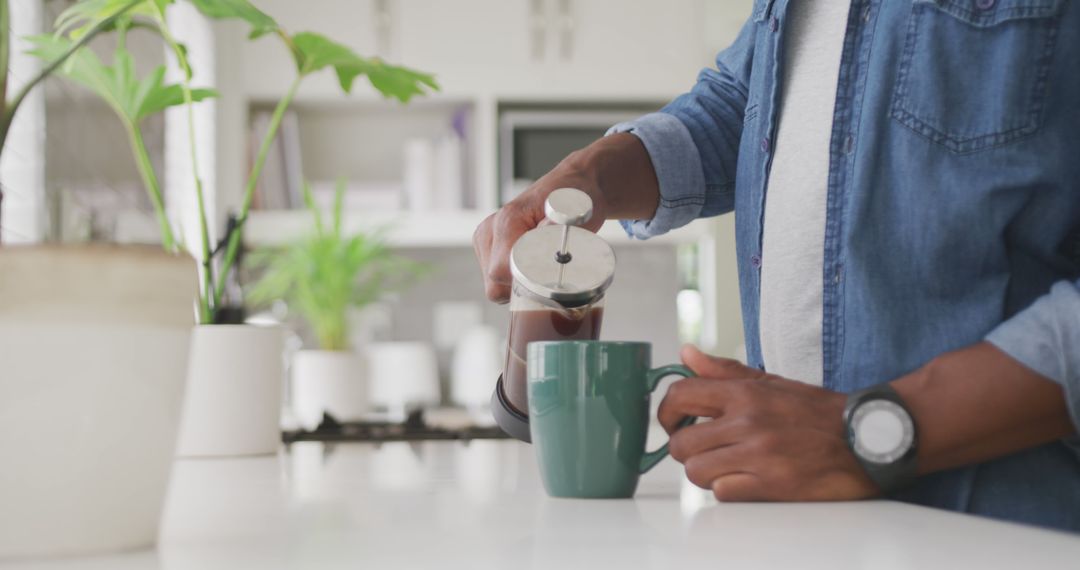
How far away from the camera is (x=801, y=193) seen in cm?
111

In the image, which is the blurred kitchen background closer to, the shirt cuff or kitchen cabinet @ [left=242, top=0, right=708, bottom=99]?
kitchen cabinet @ [left=242, top=0, right=708, bottom=99]

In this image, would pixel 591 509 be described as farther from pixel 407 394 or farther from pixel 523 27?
pixel 523 27

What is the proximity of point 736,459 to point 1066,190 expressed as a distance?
0.41 metres

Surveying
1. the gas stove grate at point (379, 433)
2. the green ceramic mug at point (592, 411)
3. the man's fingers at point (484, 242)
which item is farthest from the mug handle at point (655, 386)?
the gas stove grate at point (379, 433)

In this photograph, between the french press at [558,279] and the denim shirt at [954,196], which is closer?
the french press at [558,279]

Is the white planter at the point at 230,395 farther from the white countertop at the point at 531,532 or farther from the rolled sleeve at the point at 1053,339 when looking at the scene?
the rolled sleeve at the point at 1053,339

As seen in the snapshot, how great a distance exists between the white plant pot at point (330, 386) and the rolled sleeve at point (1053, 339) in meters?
1.53

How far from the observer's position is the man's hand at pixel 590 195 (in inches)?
37.3

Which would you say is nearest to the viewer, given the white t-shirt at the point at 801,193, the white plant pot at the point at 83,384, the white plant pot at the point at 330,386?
the white plant pot at the point at 83,384

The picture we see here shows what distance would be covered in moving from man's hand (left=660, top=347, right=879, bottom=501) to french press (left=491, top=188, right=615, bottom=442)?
3.8 inches

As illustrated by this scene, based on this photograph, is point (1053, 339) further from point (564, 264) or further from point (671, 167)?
point (671, 167)

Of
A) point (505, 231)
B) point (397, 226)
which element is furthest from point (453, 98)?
point (505, 231)

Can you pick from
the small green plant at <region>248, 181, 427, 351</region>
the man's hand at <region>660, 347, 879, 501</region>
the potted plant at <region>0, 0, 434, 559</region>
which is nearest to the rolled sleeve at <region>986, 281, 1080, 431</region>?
the man's hand at <region>660, 347, 879, 501</region>

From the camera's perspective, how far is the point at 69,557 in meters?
0.46
